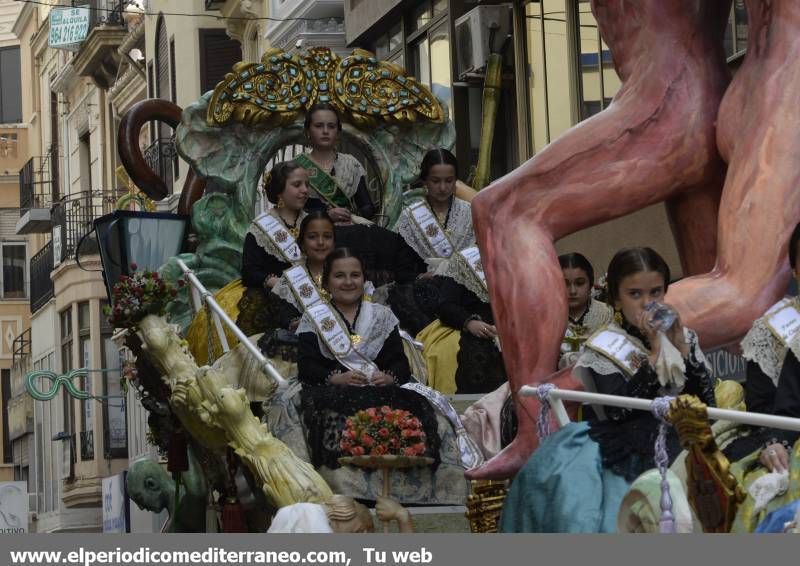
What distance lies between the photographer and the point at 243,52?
105 feet

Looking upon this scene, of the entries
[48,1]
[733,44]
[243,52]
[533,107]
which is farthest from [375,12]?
[48,1]

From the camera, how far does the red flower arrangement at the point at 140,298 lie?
32.1ft

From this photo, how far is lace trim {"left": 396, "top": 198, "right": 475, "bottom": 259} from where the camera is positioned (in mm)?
10688

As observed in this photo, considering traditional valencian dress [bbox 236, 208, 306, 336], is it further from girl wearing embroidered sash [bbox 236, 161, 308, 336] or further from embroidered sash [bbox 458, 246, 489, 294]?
embroidered sash [bbox 458, 246, 489, 294]

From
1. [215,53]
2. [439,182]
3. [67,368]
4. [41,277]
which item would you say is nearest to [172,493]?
[439,182]

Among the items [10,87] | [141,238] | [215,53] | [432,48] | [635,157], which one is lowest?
[635,157]

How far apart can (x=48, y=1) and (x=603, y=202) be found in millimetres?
46297

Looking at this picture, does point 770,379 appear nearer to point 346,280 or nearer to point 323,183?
point 346,280

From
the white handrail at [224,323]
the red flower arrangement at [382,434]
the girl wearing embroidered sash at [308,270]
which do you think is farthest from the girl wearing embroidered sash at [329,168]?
the red flower arrangement at [382,434]

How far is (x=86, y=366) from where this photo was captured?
139ft

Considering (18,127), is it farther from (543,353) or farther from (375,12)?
(543,353)

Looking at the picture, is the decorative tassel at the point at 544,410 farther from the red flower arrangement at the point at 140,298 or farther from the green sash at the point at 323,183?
the green sash at the point at 323,183

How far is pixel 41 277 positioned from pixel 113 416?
7.03 meters

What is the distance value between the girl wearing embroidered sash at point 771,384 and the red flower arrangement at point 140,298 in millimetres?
4097
